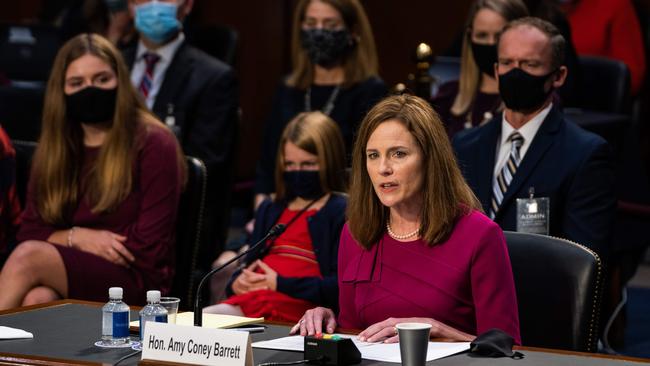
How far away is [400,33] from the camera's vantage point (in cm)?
925

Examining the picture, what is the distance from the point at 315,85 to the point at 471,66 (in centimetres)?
89

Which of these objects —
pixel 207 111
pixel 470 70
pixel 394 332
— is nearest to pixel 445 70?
pixel 470 70

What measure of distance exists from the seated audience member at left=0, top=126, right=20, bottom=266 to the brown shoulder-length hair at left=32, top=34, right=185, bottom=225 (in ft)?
0.45

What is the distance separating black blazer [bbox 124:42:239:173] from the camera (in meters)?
6.05

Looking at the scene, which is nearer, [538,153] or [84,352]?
Result: [84,352]

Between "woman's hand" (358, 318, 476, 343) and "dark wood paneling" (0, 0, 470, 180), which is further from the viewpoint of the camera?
"dark wood paneling" (0, 0, 470, 180)

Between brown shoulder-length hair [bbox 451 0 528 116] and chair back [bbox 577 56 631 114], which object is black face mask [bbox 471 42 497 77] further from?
chair back [bbox 577 56 631 114]

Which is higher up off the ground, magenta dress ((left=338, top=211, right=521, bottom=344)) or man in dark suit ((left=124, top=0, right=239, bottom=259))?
man in dark suit ((left=124, top=0, right=239, bottom=259))

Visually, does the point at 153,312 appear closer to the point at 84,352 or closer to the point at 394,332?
the point at 84,352

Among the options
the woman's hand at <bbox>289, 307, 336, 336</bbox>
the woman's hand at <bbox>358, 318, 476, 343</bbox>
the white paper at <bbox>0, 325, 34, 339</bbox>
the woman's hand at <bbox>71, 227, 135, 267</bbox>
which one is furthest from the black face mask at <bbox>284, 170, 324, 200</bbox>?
the white paper at <bbox>0, 325, 34, 339</bbox>

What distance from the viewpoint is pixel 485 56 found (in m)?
5.41

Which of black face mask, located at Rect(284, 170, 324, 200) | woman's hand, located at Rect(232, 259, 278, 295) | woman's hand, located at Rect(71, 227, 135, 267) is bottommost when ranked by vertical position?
woman's hand, located at Rect(232, 259, 278, 295)

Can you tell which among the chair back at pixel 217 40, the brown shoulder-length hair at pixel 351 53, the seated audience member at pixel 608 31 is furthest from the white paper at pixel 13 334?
the seated audience member at pixel 608 31

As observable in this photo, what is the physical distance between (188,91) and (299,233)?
5.21 ft
